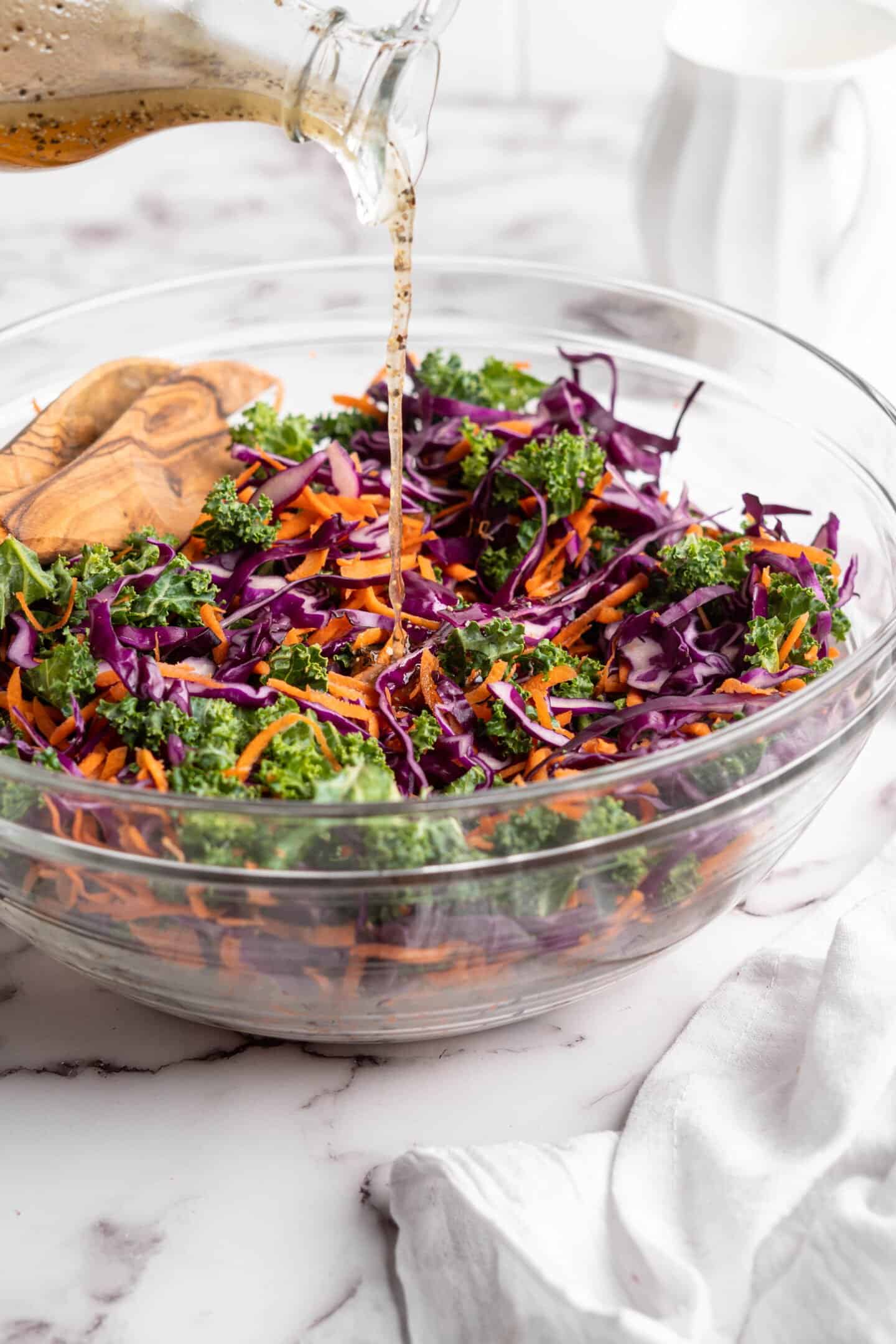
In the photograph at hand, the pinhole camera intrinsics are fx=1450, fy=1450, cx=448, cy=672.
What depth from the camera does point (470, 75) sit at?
5242mm

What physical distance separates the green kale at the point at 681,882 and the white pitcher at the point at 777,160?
175 cm

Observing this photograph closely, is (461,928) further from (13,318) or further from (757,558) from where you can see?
(13,318)

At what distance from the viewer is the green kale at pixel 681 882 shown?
1.79 meters

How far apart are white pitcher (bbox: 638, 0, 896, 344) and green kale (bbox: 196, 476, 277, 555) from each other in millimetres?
1297

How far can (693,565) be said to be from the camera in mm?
2322

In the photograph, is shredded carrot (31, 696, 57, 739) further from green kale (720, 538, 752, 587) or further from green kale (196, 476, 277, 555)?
green kale (720, 538, 752, 587)

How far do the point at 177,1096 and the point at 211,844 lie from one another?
54 cm

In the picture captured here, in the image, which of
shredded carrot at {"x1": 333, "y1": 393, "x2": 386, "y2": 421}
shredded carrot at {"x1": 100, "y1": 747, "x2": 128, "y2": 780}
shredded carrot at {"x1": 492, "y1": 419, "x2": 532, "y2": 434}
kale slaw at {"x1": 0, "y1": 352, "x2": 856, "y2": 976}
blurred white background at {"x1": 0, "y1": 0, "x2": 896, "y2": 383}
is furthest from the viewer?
blurred white background at {"x1": 0, "y1": 0, "x2": 896, "y2": 383}

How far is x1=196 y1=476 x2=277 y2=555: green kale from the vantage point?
2.36m

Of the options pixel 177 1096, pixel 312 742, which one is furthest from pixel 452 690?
pixel 177 1096

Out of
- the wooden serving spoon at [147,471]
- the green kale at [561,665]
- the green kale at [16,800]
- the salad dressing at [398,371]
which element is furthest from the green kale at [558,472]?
the green kale at [16,800]

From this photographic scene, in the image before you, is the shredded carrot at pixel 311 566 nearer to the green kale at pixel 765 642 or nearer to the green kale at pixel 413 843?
the green kale at pixel 765 642

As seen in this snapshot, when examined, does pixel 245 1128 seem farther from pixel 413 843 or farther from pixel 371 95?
pixel 371 95

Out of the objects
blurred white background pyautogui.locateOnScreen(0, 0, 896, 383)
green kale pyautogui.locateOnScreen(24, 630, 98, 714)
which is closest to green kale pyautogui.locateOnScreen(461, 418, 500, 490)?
green kale pyautogui.locateOnScreen(24, 630, 98, 714)
